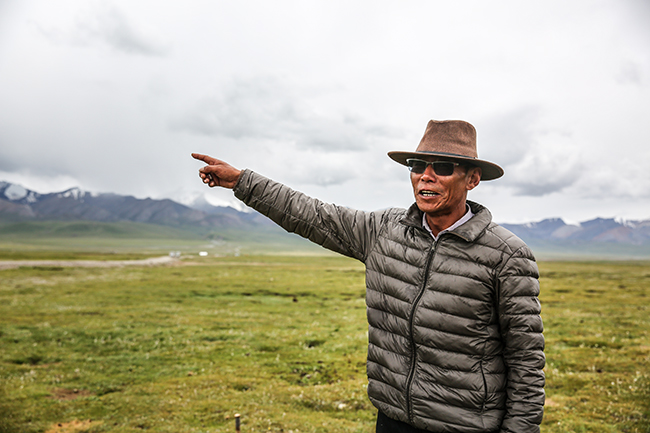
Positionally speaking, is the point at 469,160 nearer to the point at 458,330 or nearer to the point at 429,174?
the point at 429,174

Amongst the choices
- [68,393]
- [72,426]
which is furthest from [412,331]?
[68,393]

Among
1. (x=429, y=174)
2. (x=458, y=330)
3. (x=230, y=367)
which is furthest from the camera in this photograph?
(x=230, y=367)

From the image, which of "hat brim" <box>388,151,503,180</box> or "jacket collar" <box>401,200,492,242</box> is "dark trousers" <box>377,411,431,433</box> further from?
"hat brim" <box>388,151,503,180</box>

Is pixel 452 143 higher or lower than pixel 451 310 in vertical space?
higher

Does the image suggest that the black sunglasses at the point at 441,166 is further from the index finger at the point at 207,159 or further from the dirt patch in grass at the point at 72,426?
the dirt patch in grass at the point at 72,426

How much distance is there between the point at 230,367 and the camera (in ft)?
51.2

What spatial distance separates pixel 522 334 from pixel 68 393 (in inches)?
568

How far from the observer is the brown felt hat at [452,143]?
361 cm

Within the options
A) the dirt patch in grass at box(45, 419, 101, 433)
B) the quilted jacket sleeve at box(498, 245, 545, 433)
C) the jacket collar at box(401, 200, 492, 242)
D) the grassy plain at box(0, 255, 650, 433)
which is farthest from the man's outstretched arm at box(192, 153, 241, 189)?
the dirt patch in grass at box(45, 419, 101, 433)

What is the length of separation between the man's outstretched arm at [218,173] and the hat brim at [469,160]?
1.64 meters

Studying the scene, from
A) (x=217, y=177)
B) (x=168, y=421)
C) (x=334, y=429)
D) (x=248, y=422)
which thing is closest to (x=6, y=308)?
(x=168, y=421)

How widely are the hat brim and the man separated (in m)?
0.01

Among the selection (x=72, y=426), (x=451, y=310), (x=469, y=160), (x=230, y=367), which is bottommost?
(x=230, y=367)

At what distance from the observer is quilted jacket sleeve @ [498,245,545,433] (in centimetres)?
327
